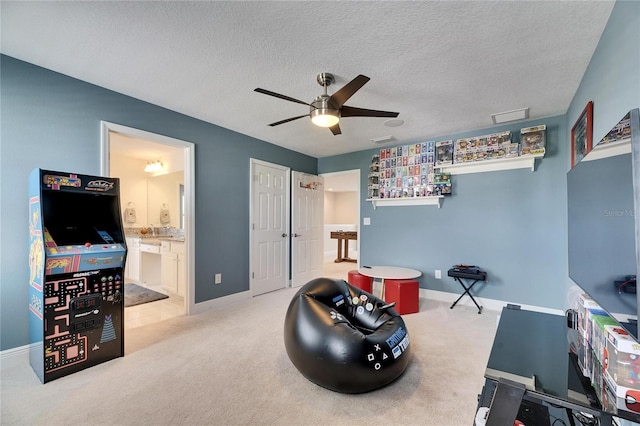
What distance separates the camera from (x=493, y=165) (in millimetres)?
3723

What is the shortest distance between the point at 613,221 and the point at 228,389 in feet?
7.62

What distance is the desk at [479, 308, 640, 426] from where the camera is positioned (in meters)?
0.88

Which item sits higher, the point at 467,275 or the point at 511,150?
the point at 511,150

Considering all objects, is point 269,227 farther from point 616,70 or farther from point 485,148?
point 616,70

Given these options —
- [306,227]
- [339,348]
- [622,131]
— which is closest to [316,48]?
[622,131]

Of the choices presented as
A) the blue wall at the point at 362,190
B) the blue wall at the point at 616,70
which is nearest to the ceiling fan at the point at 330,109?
the blue wall at the point at 616,70

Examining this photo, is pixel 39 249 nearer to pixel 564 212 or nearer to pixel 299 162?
pixel 299 162

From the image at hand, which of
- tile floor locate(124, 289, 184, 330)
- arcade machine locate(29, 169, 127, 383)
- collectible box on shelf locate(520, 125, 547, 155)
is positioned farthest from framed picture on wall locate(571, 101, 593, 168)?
tile floor locate(124, 289, 184, 330)

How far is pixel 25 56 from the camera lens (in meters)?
2.20

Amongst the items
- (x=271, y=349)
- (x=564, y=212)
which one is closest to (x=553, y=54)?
(x=564, y=212)

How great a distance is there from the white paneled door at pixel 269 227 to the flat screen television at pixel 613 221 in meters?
3.73

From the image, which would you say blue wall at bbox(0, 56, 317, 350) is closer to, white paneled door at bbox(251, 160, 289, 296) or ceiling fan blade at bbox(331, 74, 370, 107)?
white paneled door at bbox(251, 160, 289, 296)

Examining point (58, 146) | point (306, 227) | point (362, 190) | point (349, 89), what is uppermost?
point (349, 89)

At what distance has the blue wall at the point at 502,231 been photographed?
3.31 metres
